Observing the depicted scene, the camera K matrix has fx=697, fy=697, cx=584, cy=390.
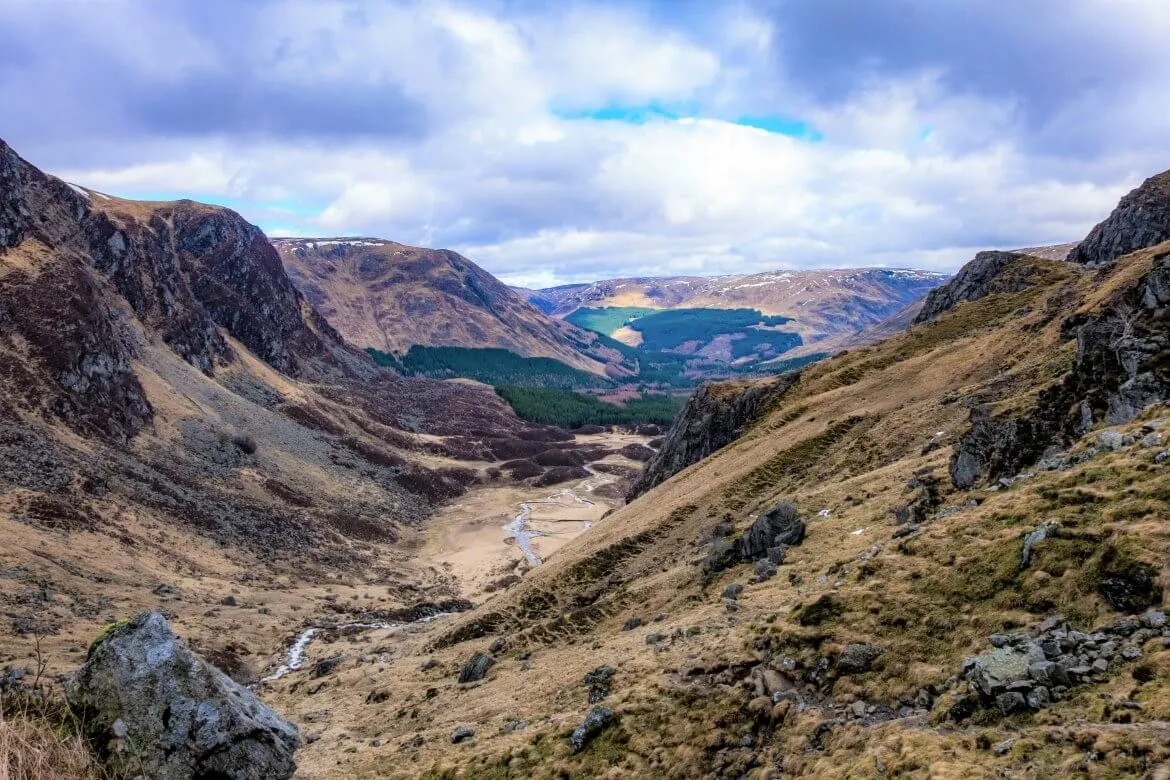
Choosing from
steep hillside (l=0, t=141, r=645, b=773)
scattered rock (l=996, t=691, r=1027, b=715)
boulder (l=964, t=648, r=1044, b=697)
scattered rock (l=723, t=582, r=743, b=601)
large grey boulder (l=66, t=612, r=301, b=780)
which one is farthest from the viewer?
steep hillside (l=0, t=141, r=645, b=773)

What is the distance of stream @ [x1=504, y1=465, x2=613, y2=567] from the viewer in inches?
3878

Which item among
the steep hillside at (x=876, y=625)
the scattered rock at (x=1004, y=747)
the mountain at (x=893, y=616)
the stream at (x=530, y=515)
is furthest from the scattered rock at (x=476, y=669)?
the stream at (x=530, y=515)

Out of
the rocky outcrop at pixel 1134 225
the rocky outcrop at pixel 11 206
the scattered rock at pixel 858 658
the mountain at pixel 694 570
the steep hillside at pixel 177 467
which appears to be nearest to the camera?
the mountain at pixel 694 570

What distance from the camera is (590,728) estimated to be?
21.4 meters

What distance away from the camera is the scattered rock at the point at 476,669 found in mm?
34719

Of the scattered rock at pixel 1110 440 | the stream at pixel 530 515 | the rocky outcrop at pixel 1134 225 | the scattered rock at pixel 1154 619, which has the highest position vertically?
the rocky outcrop at pixel 1134 225

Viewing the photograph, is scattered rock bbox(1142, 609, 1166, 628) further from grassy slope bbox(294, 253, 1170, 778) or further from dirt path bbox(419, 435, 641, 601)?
dirt path bbox(419, 435, 641, 601)

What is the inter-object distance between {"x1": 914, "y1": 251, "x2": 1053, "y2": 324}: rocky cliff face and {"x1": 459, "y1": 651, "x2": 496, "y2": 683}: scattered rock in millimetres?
66516

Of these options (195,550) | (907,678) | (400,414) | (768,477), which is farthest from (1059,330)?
(400,414)

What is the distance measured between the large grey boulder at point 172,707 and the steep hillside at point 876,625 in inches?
158

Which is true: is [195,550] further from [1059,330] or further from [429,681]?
[1059,330]

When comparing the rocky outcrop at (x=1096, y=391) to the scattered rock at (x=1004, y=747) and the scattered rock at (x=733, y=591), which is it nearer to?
the scattered rock at (x=733, y=591)

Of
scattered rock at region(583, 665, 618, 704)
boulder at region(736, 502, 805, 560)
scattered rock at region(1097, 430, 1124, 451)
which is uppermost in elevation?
scattered rock at region(1097, 430, 1124, 451)

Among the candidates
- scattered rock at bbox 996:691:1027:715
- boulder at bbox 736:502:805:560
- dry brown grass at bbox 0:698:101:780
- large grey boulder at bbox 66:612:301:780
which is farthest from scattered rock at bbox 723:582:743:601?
dry brown grass at bbox 0:698:101:780
